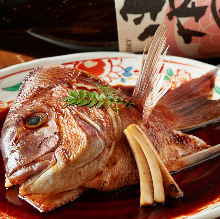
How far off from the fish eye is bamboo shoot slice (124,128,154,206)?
361 millimetres

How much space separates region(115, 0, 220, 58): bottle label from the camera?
2.18 m

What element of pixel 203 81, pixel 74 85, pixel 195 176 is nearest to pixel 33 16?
pixel 74 85

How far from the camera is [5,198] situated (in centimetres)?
129

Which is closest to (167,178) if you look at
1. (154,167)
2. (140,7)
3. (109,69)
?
(154,167)

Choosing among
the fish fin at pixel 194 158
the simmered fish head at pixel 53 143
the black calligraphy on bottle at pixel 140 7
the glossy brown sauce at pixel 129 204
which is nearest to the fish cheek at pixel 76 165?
the simmered fish head at pixel 53 143

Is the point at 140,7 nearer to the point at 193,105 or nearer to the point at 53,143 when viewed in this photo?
the point at 193,105

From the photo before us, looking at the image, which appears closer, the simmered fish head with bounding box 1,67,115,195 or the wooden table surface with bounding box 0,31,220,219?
the simmered fish head with bounding box 1,67,115,195

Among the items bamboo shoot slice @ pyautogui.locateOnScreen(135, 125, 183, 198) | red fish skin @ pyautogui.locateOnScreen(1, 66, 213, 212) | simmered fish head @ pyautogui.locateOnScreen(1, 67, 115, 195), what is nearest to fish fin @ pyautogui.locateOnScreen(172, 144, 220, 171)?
red fish skin @ pyautogui.locateOnScreen(1, 66, 213, 212)

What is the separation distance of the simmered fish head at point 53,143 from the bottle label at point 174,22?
3.82ft

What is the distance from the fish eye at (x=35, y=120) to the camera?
3.95 feet

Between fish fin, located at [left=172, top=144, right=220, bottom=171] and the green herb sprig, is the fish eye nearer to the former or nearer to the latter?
the green herb sprig

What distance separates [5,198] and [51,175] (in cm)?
35

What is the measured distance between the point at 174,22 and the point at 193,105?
34.0 inches

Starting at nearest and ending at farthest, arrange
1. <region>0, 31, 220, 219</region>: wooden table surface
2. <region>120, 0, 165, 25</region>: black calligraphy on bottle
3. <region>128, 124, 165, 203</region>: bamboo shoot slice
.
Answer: <region>128, 124, 165, 203</region>: bamboo shoot slice < <region>120, 0, 165, 25</region>: black calligraphy on bottle < <region>0, 31, 220, 219</region>: wooden table surface
